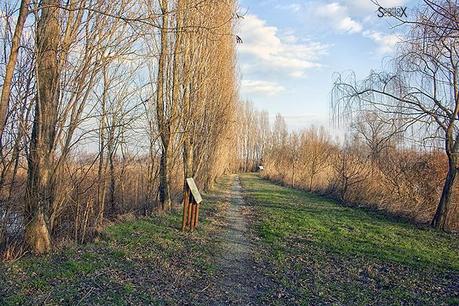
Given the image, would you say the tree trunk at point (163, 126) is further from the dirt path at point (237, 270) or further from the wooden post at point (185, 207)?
the wooden post at point (185, 207)

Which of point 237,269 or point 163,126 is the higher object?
point 163,126

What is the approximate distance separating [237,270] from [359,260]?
2692 millimetres

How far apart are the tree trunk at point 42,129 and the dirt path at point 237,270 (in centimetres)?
330

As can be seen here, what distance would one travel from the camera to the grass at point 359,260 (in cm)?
582

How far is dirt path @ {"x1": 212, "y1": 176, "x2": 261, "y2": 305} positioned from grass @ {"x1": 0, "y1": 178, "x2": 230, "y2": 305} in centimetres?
28

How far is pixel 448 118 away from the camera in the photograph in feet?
39.1

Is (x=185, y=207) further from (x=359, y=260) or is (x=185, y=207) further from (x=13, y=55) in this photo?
(x=13, y=55)

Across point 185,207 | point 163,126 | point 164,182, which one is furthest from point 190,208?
point 163,126

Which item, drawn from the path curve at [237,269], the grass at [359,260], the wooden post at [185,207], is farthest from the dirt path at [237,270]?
the wooden post at [185,207]

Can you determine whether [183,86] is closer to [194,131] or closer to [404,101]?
[194,131]

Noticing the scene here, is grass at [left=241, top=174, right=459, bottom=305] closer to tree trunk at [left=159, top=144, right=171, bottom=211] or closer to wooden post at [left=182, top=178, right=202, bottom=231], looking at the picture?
wooden post at [left=182, top=178, right=202, bottom=231]

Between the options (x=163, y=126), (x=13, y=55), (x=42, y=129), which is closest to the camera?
(x=13, y=55)

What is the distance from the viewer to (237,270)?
687cm

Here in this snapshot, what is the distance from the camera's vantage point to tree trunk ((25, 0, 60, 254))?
22.1ft
